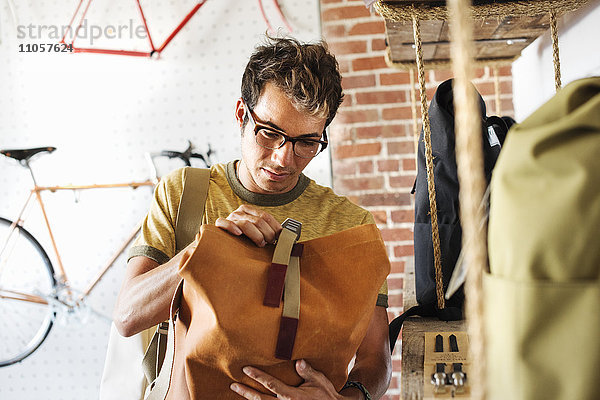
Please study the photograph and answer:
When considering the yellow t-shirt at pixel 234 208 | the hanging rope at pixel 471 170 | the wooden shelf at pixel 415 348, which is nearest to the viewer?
the hanging rope at pixel 471 170

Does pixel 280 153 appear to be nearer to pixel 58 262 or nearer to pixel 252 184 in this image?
pixel 252 184

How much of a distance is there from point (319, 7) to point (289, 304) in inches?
70.3

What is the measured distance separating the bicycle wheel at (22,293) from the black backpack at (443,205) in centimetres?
191

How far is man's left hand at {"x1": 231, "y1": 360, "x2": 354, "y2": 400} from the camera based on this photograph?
881 mm

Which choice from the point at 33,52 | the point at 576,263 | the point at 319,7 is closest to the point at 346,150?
the point at 319,7

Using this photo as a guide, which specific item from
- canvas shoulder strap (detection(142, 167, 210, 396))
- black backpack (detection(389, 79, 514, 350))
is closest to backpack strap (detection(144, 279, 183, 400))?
canvas shoulder strap (detection(142, 167, 210, 396))

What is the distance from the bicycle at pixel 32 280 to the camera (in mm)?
2428

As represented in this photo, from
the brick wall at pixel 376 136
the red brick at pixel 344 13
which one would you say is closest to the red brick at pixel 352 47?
the brick wall at pixel 376 136

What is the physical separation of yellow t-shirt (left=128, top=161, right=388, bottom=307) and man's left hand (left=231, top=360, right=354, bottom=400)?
41cm

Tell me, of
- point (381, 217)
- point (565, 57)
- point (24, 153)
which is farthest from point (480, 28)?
point (24, 153)

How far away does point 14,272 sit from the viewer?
2523 mm

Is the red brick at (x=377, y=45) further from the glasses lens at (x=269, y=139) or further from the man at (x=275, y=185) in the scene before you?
the glasses lens at (x=269, y=139)

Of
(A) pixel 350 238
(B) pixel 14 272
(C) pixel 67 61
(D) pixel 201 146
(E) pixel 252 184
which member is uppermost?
(C) pixel 67 61

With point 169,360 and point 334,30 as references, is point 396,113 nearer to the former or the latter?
point 334,30
